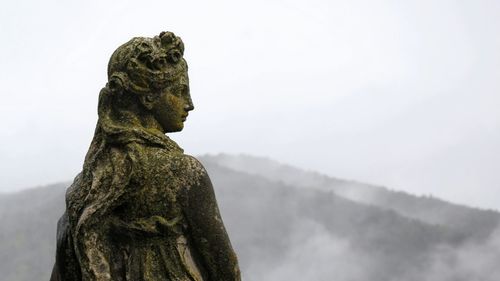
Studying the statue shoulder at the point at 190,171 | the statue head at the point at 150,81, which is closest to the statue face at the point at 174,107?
the statue head at the point at 150,81

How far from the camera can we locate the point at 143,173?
29.6ft

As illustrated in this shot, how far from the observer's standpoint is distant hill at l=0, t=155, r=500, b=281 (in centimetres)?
9425

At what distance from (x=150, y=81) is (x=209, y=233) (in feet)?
5.31

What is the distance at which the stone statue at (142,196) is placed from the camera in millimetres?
8984

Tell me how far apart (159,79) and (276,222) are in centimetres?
12748

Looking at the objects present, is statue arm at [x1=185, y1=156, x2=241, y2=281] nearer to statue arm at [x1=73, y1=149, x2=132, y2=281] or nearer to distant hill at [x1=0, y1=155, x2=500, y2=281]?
statue arm at [x1=73, y1=149, x2=132, y2=281]

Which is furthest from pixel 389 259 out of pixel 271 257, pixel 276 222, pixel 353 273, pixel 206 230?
pixel 206 230

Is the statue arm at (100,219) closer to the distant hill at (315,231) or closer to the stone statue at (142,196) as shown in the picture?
the stone statue at (142,196)

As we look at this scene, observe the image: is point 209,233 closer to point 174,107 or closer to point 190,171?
point 190,171

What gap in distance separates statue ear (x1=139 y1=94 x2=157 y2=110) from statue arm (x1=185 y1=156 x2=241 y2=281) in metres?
0.77

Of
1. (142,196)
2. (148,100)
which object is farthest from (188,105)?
(142,196)

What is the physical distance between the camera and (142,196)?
9016 mm

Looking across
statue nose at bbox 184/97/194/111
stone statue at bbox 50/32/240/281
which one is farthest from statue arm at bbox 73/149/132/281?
statue nose at bbox 184/97/194/111

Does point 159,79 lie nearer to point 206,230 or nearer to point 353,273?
point 206,230
